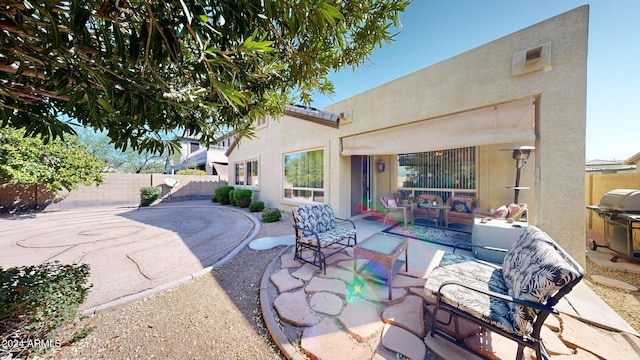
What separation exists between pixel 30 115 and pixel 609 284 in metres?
8.09

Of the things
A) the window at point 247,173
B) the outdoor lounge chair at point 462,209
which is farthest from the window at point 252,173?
the outdoor lounge chair at point 462,209

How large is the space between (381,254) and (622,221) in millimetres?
5681

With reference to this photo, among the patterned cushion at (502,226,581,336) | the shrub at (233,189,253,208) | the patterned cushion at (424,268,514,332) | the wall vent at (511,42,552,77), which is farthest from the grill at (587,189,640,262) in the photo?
the shrub at (233,189,253,208)

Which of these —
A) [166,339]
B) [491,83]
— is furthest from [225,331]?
[491,83]

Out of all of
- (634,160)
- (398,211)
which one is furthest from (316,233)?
(634,160)

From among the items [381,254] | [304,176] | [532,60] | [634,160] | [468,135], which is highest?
[532,60]

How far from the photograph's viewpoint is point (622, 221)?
4238mm

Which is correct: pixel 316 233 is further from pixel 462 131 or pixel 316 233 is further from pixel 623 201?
pixel 623 201

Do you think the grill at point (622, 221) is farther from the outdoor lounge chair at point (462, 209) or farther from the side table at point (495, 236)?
the outdoor lounge chair at point (462, 209)

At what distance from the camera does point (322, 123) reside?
732 cm

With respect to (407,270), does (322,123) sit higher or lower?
higher

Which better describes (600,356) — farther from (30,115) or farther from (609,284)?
(30,115)

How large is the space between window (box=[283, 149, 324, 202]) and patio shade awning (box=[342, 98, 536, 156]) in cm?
214

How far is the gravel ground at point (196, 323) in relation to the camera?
82.4 inches
